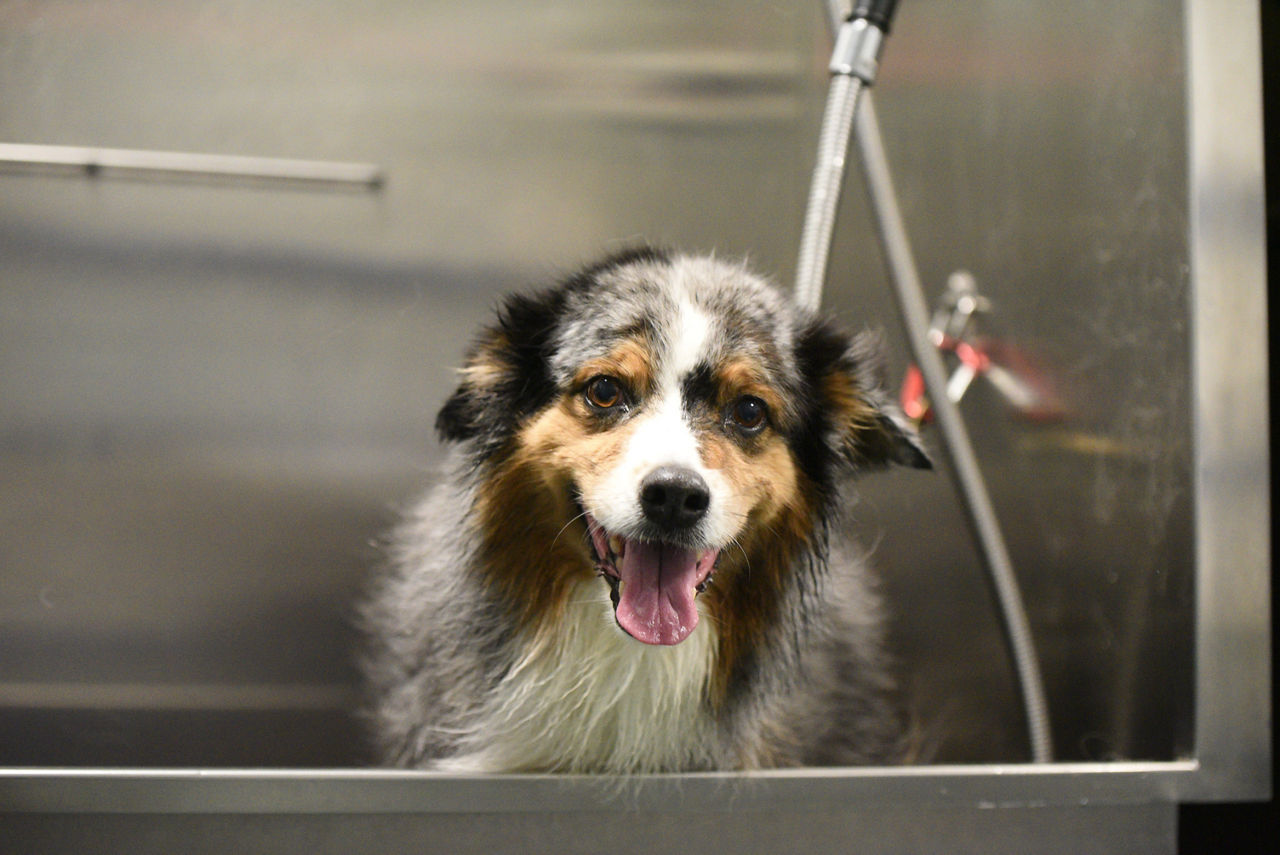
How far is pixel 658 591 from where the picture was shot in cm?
102

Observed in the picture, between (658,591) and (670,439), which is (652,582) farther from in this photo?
(670,439)

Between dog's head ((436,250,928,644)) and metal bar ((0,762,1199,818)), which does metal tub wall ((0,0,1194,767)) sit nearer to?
metal bar ((0,762,1199,818))

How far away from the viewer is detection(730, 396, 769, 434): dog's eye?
1.09 meters

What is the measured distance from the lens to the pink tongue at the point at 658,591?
0.99m

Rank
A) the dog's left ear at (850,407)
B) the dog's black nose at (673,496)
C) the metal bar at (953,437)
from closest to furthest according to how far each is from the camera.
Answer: the dog's black nose at (673,496) < the dog's left ear at (850,407) < the metal bar at (953,437)

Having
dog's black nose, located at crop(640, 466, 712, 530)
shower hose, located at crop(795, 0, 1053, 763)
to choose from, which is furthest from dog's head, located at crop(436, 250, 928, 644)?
shower hose, located at crop(795, 0, 1053, 763)

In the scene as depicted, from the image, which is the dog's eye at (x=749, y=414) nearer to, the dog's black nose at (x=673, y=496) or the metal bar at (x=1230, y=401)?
the dog's black nose at (x=673, y=496)

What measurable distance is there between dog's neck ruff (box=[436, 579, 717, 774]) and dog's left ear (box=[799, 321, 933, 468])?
293mm

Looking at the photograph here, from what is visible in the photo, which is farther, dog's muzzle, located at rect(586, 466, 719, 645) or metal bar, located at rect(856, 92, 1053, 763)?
metal bar, located at rect(856, 92, 1053, 763)

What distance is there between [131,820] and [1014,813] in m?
0.91

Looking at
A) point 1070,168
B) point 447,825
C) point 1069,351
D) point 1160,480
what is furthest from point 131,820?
point 1070,168

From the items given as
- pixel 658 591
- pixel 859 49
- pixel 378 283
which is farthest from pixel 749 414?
pixel 378 283

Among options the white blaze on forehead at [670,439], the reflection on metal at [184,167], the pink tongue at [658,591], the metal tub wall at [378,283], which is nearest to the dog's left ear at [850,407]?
the white blaze on forehead at [670,439]

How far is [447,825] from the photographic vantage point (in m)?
1.00
